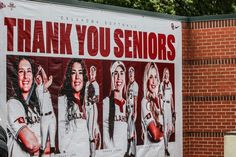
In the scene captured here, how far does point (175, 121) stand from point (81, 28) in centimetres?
339

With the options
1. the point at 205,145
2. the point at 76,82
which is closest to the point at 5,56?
the point at 76,82

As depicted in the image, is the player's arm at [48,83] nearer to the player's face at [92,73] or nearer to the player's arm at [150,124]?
the player's face at [92,73]

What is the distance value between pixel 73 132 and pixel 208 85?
3.86 meters

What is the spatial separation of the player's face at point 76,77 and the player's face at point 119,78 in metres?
0.96

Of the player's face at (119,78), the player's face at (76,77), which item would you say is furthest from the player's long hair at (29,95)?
the player's face at (119,78)

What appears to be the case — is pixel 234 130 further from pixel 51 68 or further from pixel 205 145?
pixel 51 68

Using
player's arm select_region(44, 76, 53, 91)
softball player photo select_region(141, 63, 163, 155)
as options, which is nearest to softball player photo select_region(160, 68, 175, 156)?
softball player photo select_region(141, 63, 163, 155)

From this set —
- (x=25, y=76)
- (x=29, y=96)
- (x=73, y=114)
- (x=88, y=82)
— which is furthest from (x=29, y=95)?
(x=88, y=82)

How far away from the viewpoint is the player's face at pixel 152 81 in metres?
13.9

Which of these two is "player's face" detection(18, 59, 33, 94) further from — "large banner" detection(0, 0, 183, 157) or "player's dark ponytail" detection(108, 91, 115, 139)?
"player's dark ponytail" detection(108, 91, 115, 139)

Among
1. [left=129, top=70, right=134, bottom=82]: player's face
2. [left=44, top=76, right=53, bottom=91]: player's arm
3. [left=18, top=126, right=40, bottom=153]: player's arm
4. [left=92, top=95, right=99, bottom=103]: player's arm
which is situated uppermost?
[left=129, top=70, right=134, bottom=82]: player's face

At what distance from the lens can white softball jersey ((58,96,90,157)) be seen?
11883 millimetres

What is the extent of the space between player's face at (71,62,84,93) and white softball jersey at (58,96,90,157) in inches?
11.8

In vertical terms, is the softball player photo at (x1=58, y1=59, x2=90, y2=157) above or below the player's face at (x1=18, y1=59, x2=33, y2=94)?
below
